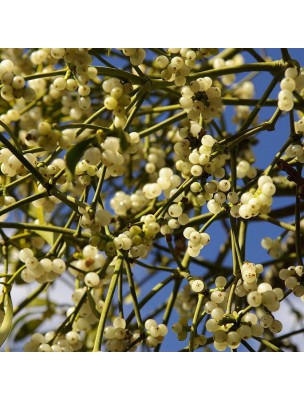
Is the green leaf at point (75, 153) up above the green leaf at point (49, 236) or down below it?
below

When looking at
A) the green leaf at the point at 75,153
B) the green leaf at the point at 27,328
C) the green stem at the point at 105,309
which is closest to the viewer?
the green leaf at the point at 75,153

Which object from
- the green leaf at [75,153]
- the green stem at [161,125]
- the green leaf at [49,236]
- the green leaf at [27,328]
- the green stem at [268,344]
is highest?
the green stem at [161,125]

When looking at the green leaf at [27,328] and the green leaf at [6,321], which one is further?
the green leaf at [27,328]

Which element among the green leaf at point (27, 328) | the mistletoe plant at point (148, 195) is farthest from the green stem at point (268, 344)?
the green leaf at point (27, 328)

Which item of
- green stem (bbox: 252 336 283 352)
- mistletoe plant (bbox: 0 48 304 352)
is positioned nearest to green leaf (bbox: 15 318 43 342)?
mistletoe plant (bbox: 0 48 304 352)

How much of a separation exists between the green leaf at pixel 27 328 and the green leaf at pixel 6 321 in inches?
19.4

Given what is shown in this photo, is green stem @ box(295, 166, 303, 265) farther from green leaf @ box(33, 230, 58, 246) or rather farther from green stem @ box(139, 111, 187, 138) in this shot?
green leaf @ box(33, 230, 58, 246)

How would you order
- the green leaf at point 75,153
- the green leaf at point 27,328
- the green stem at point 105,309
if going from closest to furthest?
1. the green leaf at point 75,153
2. the green stem at point 105,309
3. the green leaf at point 27,328

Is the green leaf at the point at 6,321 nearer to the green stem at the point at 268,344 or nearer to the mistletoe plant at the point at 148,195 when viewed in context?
the mistletoe plant at the point at 148,195

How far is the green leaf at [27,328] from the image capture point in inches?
50.8
